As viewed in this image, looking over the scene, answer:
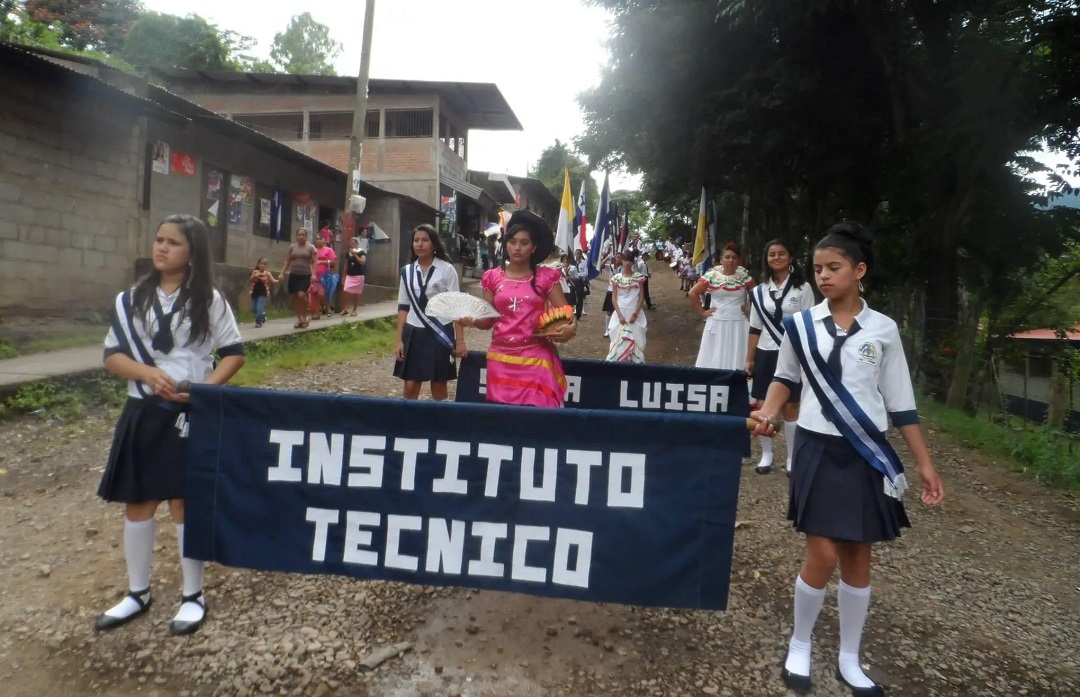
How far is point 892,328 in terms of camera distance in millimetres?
3025

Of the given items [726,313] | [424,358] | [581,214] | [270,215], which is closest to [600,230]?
[581,214]

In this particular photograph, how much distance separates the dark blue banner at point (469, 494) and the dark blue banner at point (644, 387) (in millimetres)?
2086

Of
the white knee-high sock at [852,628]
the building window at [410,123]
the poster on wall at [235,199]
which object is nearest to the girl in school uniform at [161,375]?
the white knee-high sock at [852,628]

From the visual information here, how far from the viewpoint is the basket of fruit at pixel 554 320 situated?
157 inches

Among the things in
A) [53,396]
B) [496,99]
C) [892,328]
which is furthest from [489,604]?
[496,99]

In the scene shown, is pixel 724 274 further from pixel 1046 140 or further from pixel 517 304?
pixel 1046 140

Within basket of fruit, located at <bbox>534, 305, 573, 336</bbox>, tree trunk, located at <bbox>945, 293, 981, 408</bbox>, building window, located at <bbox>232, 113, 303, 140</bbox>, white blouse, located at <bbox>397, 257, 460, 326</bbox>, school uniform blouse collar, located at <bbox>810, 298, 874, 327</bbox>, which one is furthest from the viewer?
building window, located at <bbox>232, 113, 303, 140</bbox>

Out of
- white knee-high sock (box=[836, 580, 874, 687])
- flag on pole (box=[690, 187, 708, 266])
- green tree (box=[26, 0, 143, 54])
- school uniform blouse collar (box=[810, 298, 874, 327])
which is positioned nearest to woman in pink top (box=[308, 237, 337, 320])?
flag on pole (box=[690, 187, 708, 266])

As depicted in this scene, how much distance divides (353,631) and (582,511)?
1.22 metres

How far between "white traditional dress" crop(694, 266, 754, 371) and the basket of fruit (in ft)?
10.5

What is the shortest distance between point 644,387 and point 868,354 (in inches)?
92.8

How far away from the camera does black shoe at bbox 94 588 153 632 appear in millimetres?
3387

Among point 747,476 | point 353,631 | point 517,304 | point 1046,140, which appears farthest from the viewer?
point 1046,140

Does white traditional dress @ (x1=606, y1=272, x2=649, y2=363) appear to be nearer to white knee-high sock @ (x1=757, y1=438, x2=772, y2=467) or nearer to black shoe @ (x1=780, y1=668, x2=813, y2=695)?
white knee-high sock @ (x1=757, y1=438, x2=772, y2=467)
